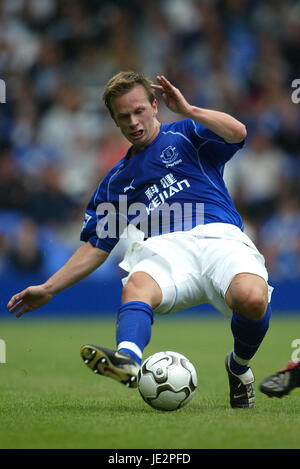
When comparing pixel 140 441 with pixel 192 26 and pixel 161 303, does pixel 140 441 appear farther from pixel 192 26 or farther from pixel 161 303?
pixel 192 26

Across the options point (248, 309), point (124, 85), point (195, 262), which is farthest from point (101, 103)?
point (248, 309)

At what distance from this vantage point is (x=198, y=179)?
4.43 metres

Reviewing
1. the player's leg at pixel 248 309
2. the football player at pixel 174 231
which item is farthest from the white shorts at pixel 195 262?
the player's leg at pixel 248 309

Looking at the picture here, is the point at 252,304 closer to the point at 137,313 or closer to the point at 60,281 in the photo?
the point at 137,313

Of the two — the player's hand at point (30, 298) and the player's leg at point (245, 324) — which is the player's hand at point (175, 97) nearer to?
the player's leg at point (245, 324)

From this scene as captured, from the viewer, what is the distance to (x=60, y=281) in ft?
14.8

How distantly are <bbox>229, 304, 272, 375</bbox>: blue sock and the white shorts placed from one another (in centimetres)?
16

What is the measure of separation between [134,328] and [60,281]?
836 mm

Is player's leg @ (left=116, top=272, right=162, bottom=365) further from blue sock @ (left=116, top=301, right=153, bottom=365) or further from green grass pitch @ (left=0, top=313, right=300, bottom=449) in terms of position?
green grass pitch @ (left=0, top=313, right=300, bottom=449)

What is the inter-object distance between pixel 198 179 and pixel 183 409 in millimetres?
1267

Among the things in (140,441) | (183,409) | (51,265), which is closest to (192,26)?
(51,265)

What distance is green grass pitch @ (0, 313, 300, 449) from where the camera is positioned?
122 inches

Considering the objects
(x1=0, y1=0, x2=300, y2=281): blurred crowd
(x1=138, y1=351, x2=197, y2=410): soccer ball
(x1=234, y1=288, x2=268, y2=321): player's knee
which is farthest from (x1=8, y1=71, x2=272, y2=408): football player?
(x1=0, y1=0, x2=300, y2=281): blurred crowd
